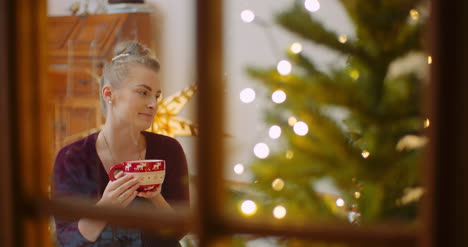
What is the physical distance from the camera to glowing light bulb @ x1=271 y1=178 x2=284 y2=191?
930 millimetres

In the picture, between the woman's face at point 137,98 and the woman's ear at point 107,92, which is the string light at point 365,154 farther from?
the woman's ear at point 107,92

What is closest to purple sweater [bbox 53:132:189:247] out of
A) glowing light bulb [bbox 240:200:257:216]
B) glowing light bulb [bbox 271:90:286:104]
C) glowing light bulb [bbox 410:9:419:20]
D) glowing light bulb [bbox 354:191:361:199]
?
glowing light bulb [bbox 240:200:257:216]

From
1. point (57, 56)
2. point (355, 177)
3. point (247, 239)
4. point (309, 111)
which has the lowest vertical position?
point (247, 239)

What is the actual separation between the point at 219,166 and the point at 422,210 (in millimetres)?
258

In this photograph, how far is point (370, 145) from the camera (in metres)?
0.84

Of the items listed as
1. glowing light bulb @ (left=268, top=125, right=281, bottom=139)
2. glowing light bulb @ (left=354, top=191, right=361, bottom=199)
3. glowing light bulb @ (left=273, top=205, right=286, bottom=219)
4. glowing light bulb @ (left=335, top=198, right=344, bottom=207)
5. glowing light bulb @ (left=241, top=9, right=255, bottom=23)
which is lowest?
glowing light bulb @ (left=273, top=205, right=286, bottom=219)

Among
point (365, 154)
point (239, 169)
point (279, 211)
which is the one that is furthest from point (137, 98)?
point (365, 154)

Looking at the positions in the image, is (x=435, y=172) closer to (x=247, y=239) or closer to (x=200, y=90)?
(x=200, y=90)

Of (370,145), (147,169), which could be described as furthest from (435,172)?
(147,169)

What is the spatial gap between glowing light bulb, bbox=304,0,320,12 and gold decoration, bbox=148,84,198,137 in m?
0.29

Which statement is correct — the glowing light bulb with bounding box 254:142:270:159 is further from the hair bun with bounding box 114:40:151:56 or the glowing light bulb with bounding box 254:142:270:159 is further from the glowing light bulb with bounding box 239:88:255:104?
the hair bun with bounding box 114:40:151:56

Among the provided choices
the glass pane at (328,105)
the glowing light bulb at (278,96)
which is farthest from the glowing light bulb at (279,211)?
the glowing light bulb at (278,96)

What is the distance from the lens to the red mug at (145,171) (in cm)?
99

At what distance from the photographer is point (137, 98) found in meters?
1.01
